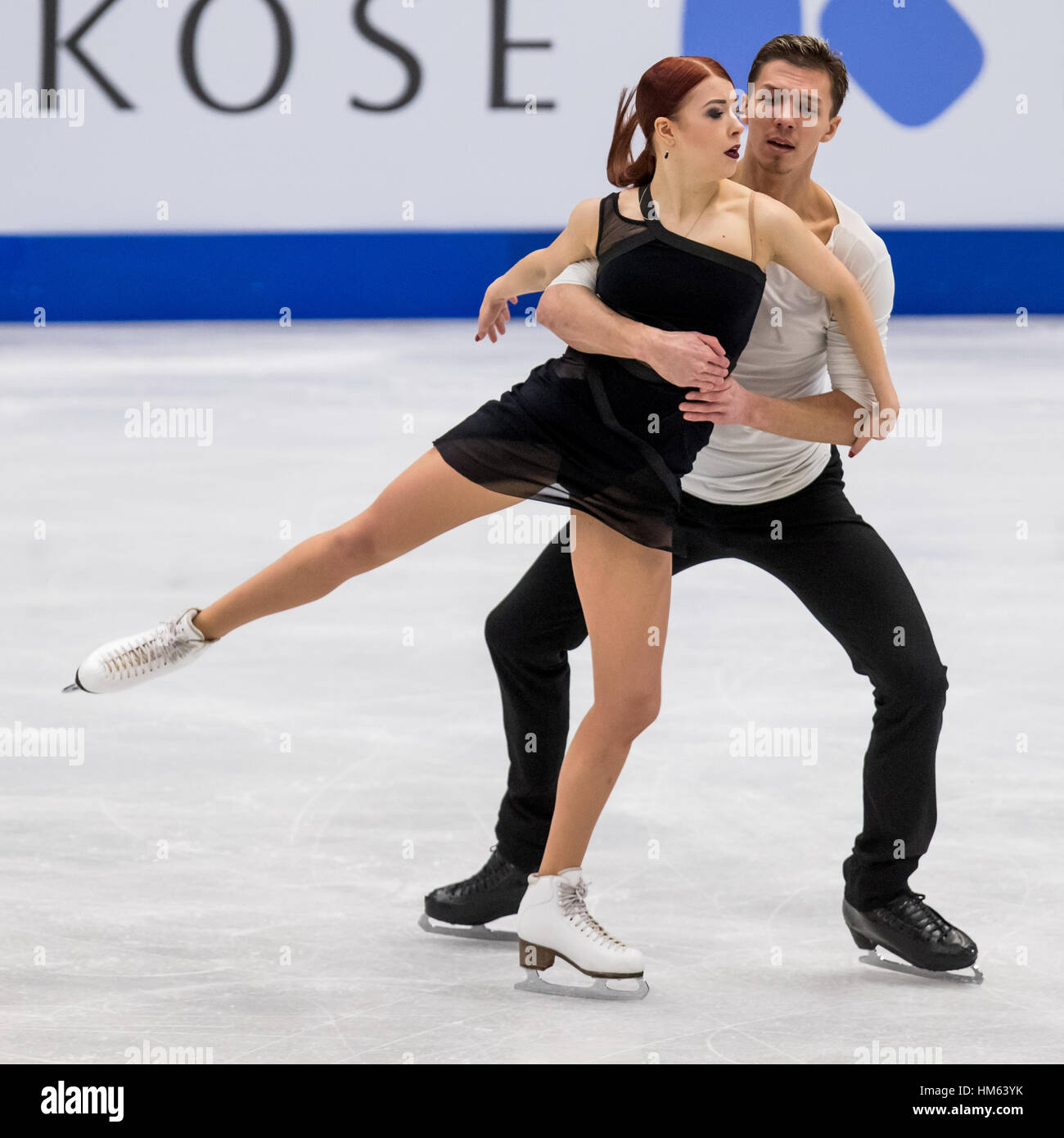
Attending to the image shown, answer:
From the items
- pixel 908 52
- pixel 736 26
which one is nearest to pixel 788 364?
pixel 736 26

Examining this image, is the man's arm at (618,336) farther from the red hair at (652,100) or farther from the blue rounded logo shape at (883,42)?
the blue rounded logo shape at (883,42)

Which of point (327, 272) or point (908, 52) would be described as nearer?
point (908, 52)

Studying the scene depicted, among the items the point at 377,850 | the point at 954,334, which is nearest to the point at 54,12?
the point at 954,334

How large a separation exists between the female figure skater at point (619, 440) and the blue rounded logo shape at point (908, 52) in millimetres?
8047

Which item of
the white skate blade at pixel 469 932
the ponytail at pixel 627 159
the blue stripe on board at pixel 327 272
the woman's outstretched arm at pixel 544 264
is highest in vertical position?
the ponytail at pixel 627 159

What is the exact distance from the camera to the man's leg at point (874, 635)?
2439 mm

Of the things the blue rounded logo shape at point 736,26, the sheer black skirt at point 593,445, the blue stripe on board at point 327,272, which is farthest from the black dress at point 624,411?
the blue rounded logo shape at point 736,26

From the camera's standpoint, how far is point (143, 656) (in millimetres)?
2527

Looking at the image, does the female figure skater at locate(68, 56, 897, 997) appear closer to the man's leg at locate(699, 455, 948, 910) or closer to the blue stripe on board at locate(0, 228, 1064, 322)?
the man's leg at locate(699, 455, 948, 910)

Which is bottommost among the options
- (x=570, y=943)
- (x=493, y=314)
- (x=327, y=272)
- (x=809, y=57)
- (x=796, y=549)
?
(x=570, y=943)

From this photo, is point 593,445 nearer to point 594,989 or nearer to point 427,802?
point 594,989

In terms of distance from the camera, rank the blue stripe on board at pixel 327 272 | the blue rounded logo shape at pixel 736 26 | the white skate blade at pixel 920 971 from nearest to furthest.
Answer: the white skate blade at pixel 920 971, the blue rounded logo shape at pixel 736 26, the blue stripe on board at pixel 327 272

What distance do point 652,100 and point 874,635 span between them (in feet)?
2.59

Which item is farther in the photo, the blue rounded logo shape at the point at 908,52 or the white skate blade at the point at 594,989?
the blue rounded logo shape at the point at 908,52
